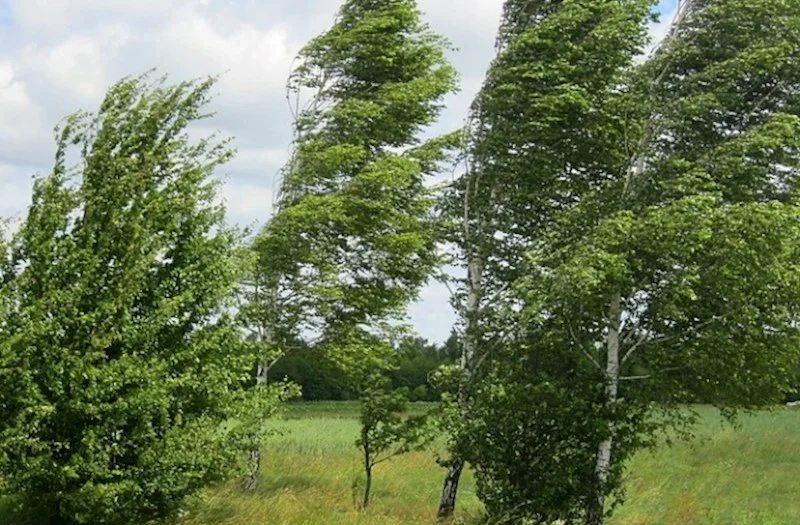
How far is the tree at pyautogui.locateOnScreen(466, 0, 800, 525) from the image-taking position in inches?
561

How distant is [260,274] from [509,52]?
263 inches

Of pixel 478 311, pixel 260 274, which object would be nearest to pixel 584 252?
pixel 478 311

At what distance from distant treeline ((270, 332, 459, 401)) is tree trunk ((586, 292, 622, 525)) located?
323cm

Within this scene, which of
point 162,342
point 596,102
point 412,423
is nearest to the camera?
point 162,342

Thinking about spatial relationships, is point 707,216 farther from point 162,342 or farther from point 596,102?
point 162,342

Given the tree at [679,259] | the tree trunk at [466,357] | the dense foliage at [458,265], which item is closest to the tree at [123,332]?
the dense foliage at [458,265]

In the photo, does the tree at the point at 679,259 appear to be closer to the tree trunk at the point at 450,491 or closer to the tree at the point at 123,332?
the tree trunk at the point at 450,491

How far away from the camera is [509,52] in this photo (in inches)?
738

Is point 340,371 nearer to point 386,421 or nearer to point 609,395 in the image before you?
point 386,421

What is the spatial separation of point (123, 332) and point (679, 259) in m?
8.78

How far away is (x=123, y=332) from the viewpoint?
33.0 feet

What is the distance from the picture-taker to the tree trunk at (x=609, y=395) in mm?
14859

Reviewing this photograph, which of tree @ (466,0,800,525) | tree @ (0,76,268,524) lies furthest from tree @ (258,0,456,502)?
tree @ (0,76,268,524)

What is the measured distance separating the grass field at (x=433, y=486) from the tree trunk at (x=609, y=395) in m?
1.71
